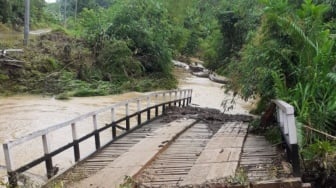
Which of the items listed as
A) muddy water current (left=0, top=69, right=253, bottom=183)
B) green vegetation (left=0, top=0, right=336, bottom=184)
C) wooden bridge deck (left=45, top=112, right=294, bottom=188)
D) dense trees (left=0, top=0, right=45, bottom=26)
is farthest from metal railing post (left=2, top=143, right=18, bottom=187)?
dense trees (left=0, top=0, right=45, bottom=26)

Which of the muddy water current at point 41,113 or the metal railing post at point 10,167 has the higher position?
the metal railing post at point 10,167

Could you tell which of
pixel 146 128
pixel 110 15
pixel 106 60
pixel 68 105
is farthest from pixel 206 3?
pixel 146 128

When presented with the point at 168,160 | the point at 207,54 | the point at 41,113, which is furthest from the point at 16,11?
the point at 168,160

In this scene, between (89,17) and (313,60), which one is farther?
(89,17)

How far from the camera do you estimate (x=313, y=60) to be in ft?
26.7

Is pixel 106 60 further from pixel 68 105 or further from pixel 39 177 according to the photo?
pixel 39 177

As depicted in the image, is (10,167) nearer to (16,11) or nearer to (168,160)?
(168,160)

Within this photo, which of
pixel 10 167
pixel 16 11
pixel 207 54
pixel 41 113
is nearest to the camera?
pixel 10 167

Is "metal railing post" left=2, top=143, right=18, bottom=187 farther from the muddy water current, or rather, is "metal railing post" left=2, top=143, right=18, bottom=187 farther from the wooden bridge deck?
the muddy water current

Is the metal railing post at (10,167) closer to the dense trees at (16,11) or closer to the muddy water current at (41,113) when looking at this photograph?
the muddy water current at (41,113)

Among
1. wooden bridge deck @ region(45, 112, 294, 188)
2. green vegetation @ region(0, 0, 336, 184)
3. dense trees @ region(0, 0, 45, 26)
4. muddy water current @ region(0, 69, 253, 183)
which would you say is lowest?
muddy water current @ region(0, 69, 253, 183)

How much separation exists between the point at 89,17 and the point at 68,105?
1253cm

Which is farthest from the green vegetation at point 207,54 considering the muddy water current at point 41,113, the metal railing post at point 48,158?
the metal railing post at point 48,158

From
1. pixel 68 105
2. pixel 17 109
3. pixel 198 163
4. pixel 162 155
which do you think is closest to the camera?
pixel 198 163
